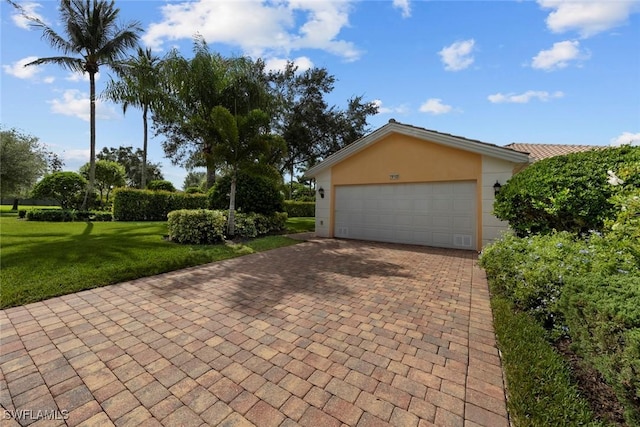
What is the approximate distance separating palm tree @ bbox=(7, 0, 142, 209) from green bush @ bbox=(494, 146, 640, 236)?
20.4 meters

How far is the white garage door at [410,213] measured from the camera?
28.9ft

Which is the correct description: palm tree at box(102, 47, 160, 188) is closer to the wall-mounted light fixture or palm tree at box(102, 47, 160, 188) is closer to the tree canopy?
the wall-mounted light fixture

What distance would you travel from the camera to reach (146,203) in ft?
52.3

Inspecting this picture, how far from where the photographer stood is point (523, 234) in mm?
6312

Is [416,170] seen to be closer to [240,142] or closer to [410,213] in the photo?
[410,213]

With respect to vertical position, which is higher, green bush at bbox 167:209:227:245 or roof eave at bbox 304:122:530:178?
roof eave at bbox 304:122:530:178

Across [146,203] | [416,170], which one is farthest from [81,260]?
[146,203]

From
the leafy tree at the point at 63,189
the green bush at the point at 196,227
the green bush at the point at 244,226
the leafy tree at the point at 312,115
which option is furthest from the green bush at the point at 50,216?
the leafy tree at the point at 312,115

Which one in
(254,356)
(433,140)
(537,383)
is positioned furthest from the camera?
(433,140)

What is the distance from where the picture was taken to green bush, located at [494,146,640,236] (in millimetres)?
4707

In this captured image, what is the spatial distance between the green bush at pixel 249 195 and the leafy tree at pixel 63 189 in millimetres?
10751

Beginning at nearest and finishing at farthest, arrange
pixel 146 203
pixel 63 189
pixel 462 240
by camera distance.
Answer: pixel 462 240, pixel 146 203, pixel 63 189

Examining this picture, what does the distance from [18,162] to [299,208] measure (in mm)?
22538

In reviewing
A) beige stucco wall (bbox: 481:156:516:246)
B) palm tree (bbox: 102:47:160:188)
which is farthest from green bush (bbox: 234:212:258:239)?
beige stucco wall (bbox: 481:156:516:246)
